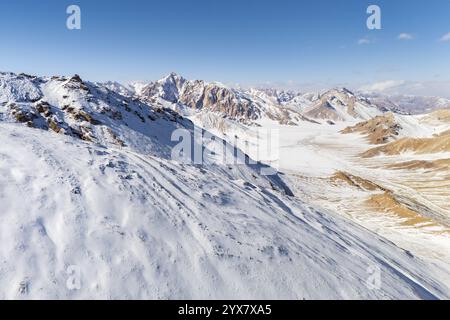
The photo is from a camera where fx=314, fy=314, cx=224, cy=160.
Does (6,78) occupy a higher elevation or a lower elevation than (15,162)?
higher

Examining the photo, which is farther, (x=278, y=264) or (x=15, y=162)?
(x=15, y=162)

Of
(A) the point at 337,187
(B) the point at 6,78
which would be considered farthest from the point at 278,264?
(B) the point at 6,78

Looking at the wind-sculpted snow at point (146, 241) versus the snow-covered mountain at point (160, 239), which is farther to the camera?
the snow-covered mountain at point (160, 239)

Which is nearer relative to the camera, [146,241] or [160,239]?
[146,241]

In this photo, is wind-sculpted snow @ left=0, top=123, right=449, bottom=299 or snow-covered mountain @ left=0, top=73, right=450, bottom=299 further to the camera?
snow-covered mountain @ left=0, top=73, right=450, bottom=299
